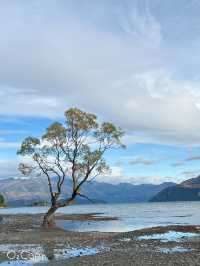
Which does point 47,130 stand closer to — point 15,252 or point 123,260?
point 15,252

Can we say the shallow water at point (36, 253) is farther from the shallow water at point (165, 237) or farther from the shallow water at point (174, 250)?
the shallow water at point (165, 237)

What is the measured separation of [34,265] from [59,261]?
7.34 ft

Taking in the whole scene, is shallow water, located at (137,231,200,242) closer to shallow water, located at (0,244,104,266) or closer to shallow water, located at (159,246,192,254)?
shallow water, located at (159,246,192,254)

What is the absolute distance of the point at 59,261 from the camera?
1368 inches

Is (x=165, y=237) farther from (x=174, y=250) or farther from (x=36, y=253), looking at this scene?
(x=36, y=253)

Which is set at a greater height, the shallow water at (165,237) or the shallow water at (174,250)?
the shallow water at (165,237)

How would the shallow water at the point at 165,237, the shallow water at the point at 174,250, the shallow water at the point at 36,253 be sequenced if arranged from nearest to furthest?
the shallow water at the point at 36,253 → the shallow water at the point at 174,250 → the shallow water at the point at 165,237

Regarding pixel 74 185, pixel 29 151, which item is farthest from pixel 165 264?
pixel 29 151

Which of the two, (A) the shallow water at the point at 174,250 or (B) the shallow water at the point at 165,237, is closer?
(A) the shallow water at the point at 174,250

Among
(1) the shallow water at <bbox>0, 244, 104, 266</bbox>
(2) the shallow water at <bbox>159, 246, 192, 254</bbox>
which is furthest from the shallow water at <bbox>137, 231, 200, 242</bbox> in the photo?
(1) the shallow water at <bbox>0, 244, 104, 266</bbox>

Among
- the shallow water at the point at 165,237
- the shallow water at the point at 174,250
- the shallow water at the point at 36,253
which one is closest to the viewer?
the shallow water at the point at 36,253

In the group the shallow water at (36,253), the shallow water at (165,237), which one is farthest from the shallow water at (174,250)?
the shallow water at (165,237)

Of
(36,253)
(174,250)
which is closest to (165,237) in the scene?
(174,250)

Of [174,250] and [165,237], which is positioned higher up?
[165,237]
